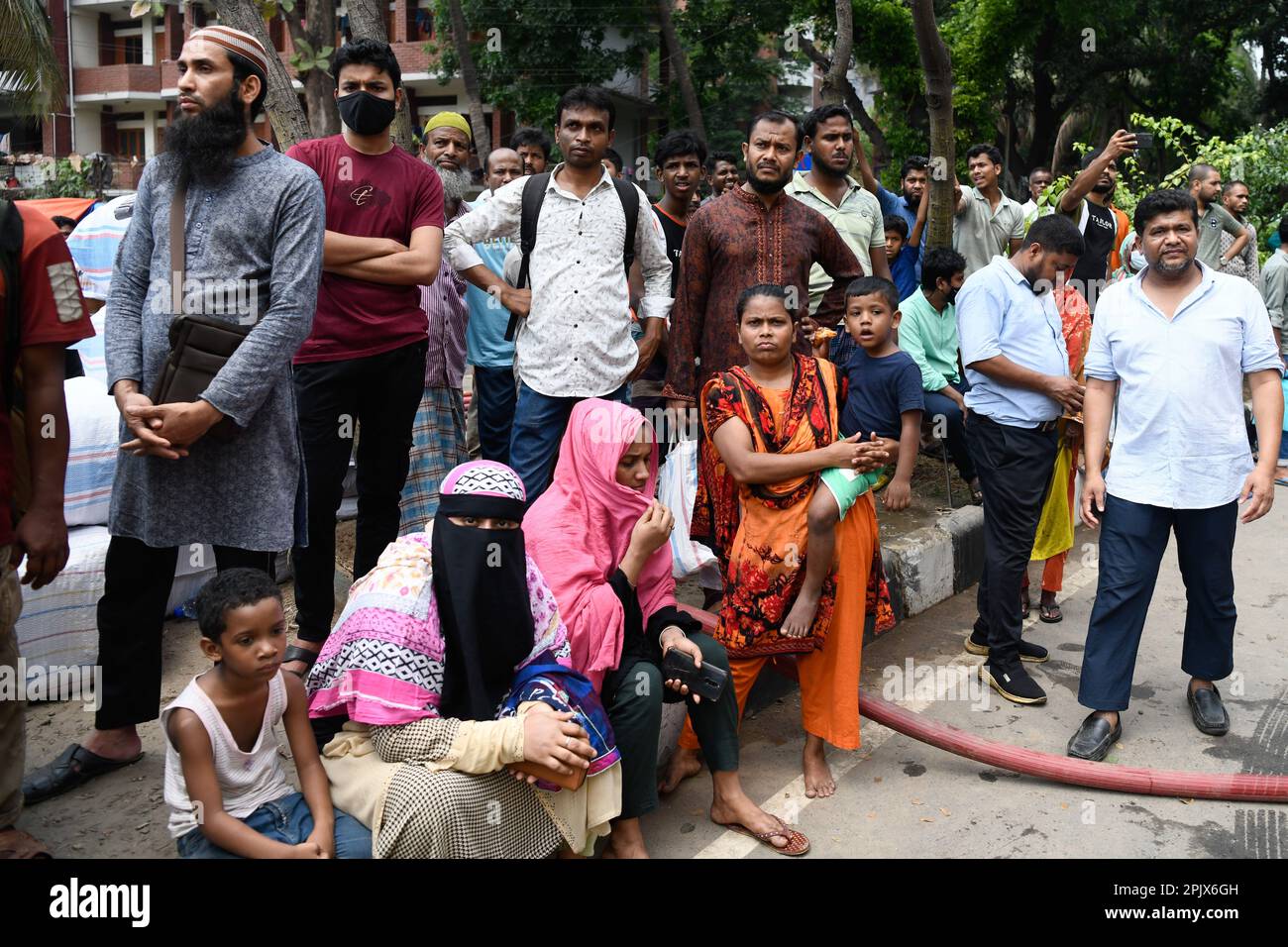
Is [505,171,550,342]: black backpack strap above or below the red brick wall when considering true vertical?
below

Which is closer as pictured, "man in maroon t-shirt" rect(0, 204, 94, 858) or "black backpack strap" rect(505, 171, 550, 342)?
"man in maroon t-shirt" rect(0, 204, 94, 858)

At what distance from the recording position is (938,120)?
765 cm

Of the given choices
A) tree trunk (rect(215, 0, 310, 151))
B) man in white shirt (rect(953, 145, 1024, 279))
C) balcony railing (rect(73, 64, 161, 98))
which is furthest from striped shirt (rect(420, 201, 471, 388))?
balcony railing (rect(73, 64, 161, 98))

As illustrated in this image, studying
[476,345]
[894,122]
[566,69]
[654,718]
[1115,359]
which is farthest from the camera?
[566,69]

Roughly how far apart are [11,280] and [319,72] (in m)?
8.23

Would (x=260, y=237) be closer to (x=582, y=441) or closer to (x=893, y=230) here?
(x=582, y=441)

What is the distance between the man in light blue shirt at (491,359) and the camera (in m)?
5.64

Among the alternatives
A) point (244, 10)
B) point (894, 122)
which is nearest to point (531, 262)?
point (244, 10)

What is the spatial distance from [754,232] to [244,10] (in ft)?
11.8

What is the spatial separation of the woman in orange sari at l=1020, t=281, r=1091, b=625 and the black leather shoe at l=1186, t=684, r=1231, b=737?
995mm

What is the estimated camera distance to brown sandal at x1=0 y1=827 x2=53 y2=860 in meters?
3.02

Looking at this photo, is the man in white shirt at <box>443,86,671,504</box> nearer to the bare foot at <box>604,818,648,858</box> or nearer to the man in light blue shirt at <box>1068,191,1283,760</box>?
the bare foot at <box>604,818,648,858</box>

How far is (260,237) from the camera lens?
3.48 metres

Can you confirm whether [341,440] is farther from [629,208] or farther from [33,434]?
[629,208]
